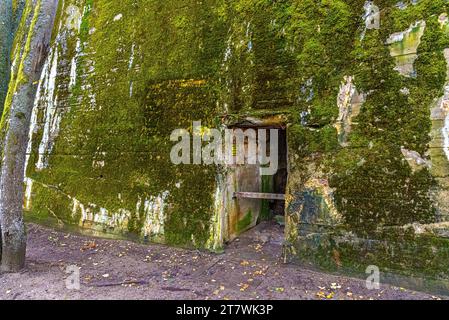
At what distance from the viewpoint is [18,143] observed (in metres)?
3.79

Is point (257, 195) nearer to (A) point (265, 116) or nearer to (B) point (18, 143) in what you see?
(A) point (265, 116)

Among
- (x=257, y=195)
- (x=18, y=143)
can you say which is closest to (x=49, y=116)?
(x=18, y=143)

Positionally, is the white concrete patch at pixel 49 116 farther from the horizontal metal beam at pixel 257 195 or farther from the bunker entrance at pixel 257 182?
the horizontal metal beam at pixel 257 195

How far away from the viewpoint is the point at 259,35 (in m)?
4.07

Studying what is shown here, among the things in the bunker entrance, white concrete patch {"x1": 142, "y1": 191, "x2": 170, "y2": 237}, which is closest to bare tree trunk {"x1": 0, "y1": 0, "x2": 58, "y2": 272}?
white concrete patch {"x1": 142, "y1": 191, "x2": 170, "y2": 237}

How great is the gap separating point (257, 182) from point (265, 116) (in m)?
1.99

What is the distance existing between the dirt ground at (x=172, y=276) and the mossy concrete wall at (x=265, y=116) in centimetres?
26

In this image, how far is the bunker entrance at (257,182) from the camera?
15.2 feet

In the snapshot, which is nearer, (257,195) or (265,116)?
(265,116)

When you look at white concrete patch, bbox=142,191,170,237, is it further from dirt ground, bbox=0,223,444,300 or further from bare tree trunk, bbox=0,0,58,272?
bare tree trunk, bbox=0,0,58,272

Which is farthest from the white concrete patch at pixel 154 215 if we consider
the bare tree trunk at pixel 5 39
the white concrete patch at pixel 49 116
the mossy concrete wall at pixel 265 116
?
the bare tree trunk at pixel 5 39

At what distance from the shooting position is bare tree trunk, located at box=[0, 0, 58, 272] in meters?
3.70

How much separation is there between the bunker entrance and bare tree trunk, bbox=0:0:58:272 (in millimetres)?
2795

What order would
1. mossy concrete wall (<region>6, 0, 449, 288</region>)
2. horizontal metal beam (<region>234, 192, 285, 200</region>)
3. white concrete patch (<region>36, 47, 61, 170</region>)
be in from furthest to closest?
white concrete patch (<region>36, 47, 61, 170</region>), horizontal metal beam (<region>234, 192, 285, 200</region>), mossy concrete wall (<region>6, 0, 449, 288</region>)
